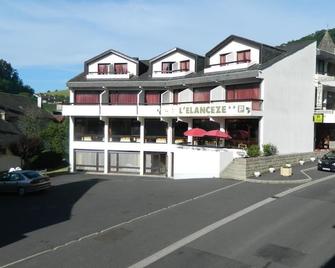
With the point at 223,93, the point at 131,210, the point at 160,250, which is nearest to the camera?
the point at 160,250

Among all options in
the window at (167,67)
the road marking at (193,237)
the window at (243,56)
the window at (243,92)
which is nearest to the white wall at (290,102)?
the window at (243,92)

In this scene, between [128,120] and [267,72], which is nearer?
[267,72]

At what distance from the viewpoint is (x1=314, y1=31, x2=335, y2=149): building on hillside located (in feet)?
127

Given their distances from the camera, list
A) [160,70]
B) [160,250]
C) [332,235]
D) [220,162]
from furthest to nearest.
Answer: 1. [160,70]
2. [220,162]
3. [332,235]
4. [160,250]

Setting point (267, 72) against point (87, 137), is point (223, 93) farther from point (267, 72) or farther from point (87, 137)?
point (87, 137)

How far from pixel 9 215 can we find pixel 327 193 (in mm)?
15182

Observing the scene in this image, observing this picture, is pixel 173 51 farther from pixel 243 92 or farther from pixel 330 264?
pixel 330 264

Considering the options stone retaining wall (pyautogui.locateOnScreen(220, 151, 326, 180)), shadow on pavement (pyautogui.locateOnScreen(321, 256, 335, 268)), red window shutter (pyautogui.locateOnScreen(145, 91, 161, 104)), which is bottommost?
shadow on pavement (pyautogui.locateOnScreen(321, 256, 335, 268))

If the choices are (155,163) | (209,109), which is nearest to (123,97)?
(155,163)

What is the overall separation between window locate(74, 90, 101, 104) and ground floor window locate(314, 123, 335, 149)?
68.1 feet

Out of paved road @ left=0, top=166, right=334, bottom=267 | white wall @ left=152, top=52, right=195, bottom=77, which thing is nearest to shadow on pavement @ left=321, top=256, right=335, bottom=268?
paved road @ left=0, top=166, right=334, bottom=267

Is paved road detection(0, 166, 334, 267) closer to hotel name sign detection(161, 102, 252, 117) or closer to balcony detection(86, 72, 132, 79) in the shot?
hotel name sign detection(161, 102, 252, 117)

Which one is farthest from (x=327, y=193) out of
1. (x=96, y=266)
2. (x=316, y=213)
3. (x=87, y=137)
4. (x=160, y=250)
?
(x=87, y=137)

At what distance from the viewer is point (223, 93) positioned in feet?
122
